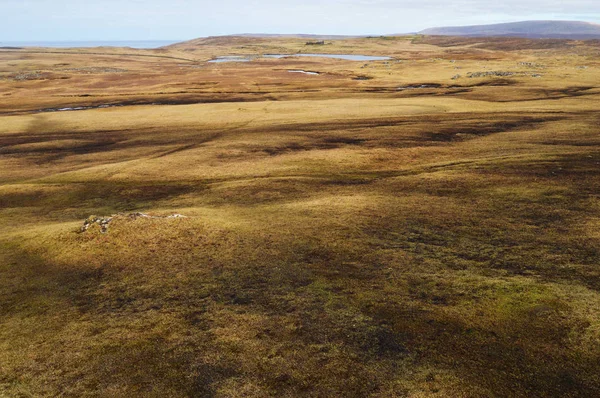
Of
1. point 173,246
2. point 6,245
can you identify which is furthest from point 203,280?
point 6,245

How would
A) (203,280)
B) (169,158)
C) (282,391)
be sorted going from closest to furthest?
(282,391), (203,280), (169,158)

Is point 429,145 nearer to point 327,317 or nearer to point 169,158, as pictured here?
point 169,158

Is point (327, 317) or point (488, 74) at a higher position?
point (488, 74)

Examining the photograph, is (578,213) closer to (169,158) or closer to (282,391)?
(282,391)

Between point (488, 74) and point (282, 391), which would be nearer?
point (282, 391)

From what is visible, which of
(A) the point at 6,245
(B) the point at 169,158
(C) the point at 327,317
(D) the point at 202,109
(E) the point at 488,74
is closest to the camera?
(C) the point at 327,317

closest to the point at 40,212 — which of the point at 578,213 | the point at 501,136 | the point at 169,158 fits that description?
the point at 169,158
